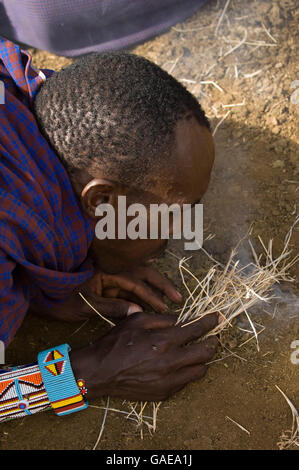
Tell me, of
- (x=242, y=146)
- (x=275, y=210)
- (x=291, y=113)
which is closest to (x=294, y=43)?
(x=291, y=113)

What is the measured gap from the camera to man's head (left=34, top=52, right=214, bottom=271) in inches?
69.1

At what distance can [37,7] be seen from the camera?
320 cm

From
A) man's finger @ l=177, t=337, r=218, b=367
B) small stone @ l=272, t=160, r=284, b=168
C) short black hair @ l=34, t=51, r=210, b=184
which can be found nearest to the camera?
short black hair @ l=34, t=51, r=210, b=184

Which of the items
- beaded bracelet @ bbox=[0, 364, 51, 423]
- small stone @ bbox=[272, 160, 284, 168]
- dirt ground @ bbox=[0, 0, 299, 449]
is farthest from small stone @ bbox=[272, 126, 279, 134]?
beaded bracelet @ bbox=[0, 364, 51, 423]

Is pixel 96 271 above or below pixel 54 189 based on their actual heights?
below

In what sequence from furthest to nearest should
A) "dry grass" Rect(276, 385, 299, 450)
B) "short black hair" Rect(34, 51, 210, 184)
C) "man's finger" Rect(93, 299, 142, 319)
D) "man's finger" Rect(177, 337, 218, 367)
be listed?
"man's finger" Rect(93, 299, 142, 319), "man's finger" Rect(177, 337, 218, 367), "dry grass" Rect(276, 385, 299, 450), "short black hair" Rect(34, 51, 210, 184)

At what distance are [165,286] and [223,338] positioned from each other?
0.36 m

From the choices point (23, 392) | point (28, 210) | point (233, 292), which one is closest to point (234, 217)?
point (233, 292)

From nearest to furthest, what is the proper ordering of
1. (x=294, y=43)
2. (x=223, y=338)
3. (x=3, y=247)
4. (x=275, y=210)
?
1. (x=3, y=247)
2. (x=223, y=338)
3. (x=275, y=210)
4. (x=294, y=43)

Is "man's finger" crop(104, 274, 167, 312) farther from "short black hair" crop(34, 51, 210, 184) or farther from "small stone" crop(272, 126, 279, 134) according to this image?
"small stone" crop(272, 126, 279, 134)

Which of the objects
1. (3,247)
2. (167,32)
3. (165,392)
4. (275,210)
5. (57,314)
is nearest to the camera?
(3,247)

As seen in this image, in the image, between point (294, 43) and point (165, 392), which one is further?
point (294, 43)

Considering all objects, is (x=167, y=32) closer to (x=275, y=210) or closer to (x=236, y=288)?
(x=275, y=210)

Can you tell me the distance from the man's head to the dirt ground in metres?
0.71
